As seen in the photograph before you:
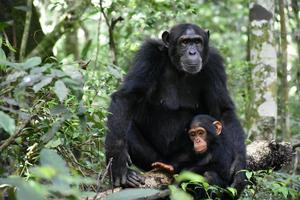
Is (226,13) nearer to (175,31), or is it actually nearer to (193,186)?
(175,31)

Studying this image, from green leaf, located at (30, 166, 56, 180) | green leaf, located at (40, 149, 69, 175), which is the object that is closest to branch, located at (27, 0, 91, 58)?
green leaf, located at (40, 149, 69, 175)

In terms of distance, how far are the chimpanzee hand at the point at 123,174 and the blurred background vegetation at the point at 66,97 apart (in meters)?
0.20

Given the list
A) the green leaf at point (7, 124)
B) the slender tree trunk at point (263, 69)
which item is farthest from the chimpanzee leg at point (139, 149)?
the green leaf at point (7, 124)

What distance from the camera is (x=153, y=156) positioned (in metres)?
5.83

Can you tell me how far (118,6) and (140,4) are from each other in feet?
3.16

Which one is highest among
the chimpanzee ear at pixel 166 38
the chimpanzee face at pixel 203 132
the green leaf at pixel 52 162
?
the chimpanzee ear at pixel 166 38

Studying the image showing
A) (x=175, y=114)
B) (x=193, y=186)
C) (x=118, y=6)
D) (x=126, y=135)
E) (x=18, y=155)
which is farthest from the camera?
(x=118, y=6)

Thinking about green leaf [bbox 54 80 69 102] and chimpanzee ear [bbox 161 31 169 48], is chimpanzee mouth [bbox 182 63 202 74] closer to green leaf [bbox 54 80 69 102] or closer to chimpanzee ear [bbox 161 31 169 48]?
chimpanzee ear [bbox 161 31 169 48]

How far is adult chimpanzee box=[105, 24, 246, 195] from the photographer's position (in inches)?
221

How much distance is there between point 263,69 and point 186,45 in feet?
4.84

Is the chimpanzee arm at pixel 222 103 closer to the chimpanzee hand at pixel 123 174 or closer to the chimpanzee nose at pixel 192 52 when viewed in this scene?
the chimpanzee nose at pixel 192 52

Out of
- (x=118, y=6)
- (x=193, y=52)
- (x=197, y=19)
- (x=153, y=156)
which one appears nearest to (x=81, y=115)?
(x=153, y=156)

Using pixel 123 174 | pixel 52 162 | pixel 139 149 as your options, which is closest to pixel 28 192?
pixel 52 162

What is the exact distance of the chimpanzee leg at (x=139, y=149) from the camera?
5.77 m
